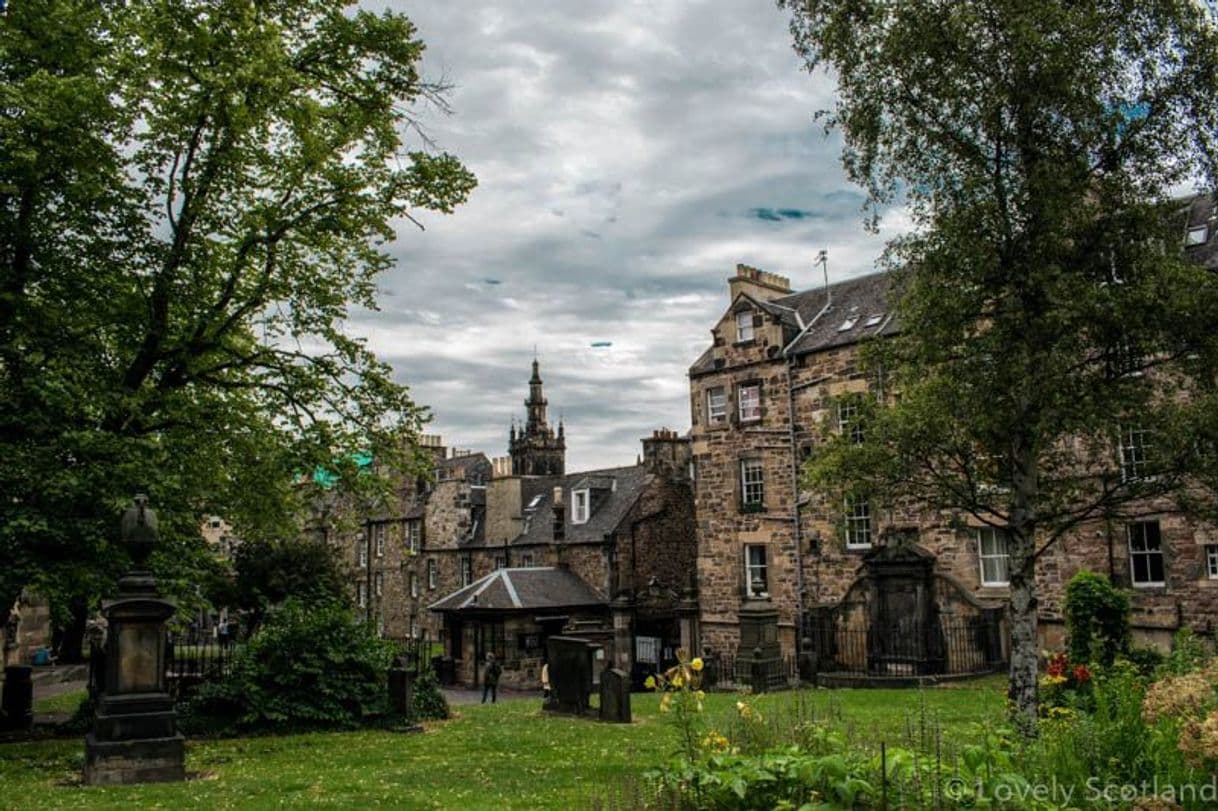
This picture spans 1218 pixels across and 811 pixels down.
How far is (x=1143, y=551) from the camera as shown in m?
23.3

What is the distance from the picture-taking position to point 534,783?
447 inches

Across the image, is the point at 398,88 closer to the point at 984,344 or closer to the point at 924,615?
the point at 984,344

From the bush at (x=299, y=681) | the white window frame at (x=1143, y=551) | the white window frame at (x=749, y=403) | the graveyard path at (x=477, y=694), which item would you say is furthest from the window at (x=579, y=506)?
the white window frame at (x=1143, y=551)

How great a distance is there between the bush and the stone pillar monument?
4.22 m

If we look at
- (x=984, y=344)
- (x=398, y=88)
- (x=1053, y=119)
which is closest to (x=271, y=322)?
(x=398, y=88)

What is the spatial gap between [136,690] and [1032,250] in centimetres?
1411

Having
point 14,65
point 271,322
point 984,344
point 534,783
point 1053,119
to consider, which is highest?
point 14,65

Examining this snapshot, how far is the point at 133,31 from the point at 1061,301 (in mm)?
14652

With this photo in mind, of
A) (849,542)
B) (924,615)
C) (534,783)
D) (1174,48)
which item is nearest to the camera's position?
(534,783)

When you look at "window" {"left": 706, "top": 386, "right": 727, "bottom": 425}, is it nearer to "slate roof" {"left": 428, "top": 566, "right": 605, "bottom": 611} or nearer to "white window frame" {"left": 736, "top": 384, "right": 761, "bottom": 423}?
"white window frame" {"left": 736, "top": 384, "right": 761, "bottom": 423}

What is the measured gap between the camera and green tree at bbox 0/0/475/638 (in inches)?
558

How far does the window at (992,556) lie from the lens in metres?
26.2

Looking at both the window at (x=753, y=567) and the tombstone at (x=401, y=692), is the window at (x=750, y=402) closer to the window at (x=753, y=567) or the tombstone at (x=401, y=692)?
the window at (x=753, y=567)

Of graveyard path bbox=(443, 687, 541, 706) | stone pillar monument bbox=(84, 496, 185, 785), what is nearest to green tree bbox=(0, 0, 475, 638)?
stone pillar monument bbox=(84, 496, 185, 785)
